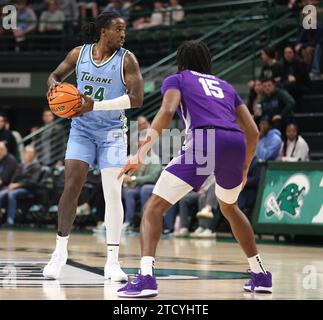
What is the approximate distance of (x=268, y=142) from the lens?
15250mm

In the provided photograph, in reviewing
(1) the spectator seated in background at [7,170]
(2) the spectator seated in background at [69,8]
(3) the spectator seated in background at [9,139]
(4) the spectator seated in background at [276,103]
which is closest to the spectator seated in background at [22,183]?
(1) the spectator seated in background at [7,170]

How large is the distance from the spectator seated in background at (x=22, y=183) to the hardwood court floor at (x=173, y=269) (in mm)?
3444

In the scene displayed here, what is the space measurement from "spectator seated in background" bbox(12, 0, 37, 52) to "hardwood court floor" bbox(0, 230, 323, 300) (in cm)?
969

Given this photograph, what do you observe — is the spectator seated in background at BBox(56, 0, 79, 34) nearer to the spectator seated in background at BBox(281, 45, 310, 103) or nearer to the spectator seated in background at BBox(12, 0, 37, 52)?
the spectator seated in background at BBox(12, 0, 37, 52)

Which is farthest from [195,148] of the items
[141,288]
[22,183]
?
[22,183]

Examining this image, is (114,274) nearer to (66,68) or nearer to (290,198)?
(66,68)

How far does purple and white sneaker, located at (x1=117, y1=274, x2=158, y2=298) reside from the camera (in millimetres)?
6711

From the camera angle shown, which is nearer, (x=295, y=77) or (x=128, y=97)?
(x=128, y=97)

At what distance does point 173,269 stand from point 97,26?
2533mm

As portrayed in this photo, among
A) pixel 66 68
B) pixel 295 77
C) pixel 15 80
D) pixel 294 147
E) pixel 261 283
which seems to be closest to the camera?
pixel 261 283

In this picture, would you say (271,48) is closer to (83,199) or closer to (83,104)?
(83,199)

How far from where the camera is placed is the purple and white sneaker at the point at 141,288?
6.71m

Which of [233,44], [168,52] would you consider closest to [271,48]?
[233,44]

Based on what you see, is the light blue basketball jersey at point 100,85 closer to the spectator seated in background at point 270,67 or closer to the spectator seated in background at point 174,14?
the spectator seated in background at point 270,67
